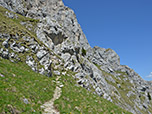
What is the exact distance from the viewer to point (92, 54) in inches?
5846

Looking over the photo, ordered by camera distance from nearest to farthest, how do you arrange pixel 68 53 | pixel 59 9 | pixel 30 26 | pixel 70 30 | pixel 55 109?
pixel 55 109 < pixel 30 26 < pixel 68 53 < pixel 70 30 < pixel 59 9

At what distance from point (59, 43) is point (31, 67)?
32.4m

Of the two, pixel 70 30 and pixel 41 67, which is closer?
pixel 41 67

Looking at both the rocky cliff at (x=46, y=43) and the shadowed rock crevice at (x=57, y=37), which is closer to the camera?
the rocky cliff at (x=46, y=43)

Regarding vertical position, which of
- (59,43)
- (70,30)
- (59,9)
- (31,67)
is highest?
(59,9)

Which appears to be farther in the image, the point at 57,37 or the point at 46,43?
the point at 57,37

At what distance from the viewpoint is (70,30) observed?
95.2m

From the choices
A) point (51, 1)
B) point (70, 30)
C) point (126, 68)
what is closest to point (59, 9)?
point (51, 1)

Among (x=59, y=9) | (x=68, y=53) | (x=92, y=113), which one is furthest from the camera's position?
(x=59, y=9)

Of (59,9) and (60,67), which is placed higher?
(59,9)

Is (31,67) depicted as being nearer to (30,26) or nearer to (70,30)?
(30,26)

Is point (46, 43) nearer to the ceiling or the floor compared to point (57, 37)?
nearer to the floor

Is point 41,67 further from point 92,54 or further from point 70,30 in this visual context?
point 92,54

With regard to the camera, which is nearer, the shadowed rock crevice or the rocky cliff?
the rocky cliff
